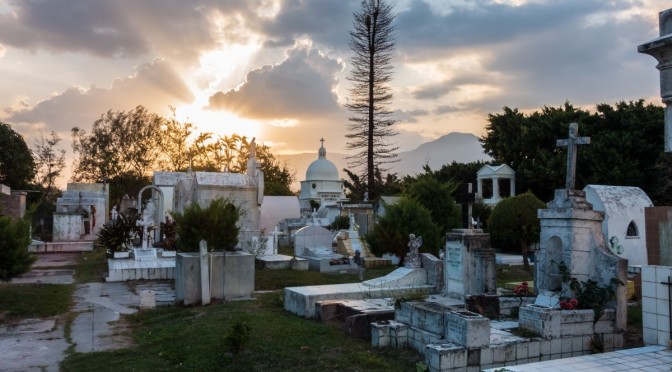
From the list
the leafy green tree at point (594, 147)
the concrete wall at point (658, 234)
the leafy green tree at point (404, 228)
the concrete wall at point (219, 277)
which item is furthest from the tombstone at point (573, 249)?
the leafy green tree at point (594, 147)

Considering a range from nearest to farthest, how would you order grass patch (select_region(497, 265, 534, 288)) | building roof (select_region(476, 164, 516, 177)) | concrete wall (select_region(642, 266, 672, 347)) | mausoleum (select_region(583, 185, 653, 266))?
concrete wall (select_region(642, 266, 672, 347)) < grass patch (select_region(497, 265, 534, 288)) < mausoleum (select_region(583, 185, 653, 266)) < building roof (select_region(476, 164, 516, 177))

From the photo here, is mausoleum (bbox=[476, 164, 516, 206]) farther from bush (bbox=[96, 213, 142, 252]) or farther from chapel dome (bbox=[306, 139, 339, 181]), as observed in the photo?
bush (bbox=[96, 213, 142, 252])

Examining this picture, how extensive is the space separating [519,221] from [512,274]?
3.49m

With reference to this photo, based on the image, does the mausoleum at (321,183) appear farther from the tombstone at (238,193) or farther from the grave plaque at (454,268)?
the grave plaque at (454,268)

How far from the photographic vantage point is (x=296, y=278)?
601 inches

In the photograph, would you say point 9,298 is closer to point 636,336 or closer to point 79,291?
point 79,291

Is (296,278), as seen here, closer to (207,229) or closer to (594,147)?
(207,229)

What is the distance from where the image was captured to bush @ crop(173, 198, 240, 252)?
53.9 ft

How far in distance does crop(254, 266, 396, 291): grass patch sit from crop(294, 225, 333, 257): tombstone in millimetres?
3847

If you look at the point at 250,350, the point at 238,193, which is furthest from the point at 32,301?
the point at 238,193

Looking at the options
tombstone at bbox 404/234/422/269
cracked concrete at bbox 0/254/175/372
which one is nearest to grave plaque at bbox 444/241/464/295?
tombstone at bbox 404/234/422/269

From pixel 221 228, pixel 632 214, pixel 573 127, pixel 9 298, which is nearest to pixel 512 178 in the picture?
pixel 632 214

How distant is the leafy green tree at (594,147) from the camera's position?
29500 mm

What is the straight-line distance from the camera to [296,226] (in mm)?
31734
